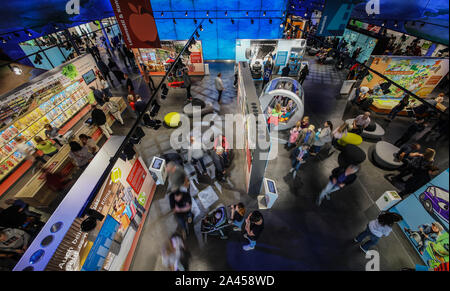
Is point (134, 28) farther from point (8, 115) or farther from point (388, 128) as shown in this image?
point (388, 128)

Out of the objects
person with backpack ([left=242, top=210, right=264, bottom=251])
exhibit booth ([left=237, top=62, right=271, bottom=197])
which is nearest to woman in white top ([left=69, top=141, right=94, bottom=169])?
exhibit booth ([left=237, top=62, right=271, bottom=197])

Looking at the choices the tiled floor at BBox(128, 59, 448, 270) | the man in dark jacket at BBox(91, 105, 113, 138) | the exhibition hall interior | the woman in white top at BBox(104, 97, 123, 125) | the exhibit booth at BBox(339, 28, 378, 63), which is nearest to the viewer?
the exhibition hall interior

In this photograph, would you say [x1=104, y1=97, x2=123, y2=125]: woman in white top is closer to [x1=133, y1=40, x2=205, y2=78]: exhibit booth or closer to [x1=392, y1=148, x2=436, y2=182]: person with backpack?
[x1=133, y1=40, x2=205, y2=78]: exhibit booth

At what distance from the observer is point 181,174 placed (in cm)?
411

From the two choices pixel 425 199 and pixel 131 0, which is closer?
pixel 131 0

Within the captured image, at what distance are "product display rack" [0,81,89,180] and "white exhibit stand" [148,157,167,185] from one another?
573 centimetres

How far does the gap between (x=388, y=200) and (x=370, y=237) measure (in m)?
1.32

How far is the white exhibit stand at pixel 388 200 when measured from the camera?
4505 millimetres

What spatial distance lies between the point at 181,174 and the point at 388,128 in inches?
404

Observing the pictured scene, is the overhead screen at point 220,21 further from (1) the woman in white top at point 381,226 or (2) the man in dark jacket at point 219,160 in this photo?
(1) the woman in white top at point 381,226

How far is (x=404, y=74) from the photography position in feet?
28.1

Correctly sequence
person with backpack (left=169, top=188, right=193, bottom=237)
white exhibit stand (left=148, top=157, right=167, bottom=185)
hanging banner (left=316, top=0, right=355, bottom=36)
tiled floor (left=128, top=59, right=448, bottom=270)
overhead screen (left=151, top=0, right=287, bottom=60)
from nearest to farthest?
person with backpack (left=169, top=188, right=193, bottom=237), tiled floor (left=128, top=59, right=448, bottom=270), white exhibit stand (left=148, top=157, right=167, bottom=185), hanging banner (left=316, top=0, right=355, bottom=36), overhead screen (left=151, top=0, right=287, bottom=60)

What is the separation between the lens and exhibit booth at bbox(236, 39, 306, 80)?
37.0 feet

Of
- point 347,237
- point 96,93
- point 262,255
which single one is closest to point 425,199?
point 347,237
